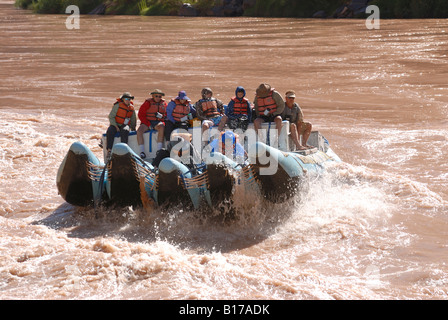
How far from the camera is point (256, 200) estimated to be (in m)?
8.09

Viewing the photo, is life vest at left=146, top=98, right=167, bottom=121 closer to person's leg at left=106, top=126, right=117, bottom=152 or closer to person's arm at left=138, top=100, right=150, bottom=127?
person's arm at left=138, top=100, right=150, bottom=127

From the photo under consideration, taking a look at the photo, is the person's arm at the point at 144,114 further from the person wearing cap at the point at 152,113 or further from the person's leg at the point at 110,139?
the person's leg at the point at 110,139

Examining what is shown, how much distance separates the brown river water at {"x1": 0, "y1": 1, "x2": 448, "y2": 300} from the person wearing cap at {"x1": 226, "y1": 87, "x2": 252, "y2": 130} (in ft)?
5.01

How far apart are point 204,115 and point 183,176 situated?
209 centimetres

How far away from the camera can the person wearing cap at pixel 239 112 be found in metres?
10.1

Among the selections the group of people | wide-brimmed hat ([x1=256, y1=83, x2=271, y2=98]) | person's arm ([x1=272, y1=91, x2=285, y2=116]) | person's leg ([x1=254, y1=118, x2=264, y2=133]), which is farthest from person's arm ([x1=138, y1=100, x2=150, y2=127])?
person's arm ([x1=272, y1=91, x2=285, y2=116])

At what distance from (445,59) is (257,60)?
20.3ft

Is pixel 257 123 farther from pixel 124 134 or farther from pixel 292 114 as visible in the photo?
pixel 124 134

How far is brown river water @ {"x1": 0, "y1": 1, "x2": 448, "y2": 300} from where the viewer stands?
22.3ft

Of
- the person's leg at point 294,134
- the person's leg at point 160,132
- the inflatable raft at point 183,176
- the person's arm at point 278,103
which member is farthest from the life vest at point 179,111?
the person's leg at point 294,134

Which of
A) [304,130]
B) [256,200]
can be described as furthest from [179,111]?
[256,200]

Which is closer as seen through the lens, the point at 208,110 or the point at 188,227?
the point at 188,227

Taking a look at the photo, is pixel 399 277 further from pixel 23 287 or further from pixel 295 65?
pixel 295 65

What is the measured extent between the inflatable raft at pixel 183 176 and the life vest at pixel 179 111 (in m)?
0.91
